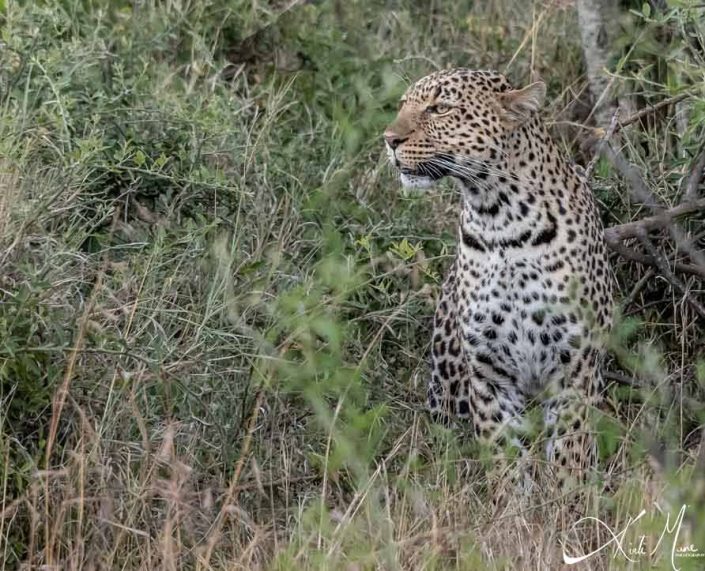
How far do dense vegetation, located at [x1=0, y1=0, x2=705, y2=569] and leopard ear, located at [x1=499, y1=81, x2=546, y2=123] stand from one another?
0.63 meters

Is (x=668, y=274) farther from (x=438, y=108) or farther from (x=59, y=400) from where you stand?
(x=59, y=400)

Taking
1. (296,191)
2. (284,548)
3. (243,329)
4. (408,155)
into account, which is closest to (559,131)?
(296,191)

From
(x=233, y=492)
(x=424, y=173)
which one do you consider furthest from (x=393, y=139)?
(x=233, y=492)

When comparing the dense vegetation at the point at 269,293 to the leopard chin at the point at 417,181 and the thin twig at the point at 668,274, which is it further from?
the leopard chin at the point at 417,181

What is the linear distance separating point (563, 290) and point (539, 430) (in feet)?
1.92

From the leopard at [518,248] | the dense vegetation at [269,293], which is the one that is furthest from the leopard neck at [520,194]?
the dense vegetation at [269,293]

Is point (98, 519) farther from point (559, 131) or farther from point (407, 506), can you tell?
point (559, 131)

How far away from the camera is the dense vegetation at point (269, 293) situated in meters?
5.23

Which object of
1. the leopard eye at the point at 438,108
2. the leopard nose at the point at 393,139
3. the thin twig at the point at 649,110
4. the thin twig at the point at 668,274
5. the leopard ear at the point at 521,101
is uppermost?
the leopard ear at the point at 521,101

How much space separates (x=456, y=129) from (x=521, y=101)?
271 mm

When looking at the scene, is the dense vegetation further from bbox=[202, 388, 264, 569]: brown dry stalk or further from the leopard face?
the leopard face

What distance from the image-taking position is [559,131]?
8195 mm
